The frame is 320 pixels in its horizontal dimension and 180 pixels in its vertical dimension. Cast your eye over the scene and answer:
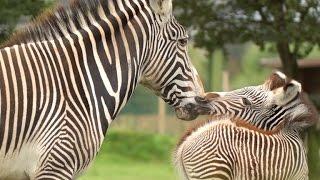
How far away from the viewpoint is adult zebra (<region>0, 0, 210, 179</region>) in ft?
17.3

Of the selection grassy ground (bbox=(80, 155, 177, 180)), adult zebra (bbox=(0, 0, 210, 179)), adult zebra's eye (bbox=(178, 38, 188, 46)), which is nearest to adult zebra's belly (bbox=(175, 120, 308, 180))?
adult zebra (bbox=(0, 0, 210, 179))

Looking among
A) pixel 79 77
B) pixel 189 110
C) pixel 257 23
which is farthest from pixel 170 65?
pixel 257 23

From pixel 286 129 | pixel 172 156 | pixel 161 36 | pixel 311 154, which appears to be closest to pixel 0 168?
pixel 161 36

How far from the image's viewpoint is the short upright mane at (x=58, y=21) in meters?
5.63

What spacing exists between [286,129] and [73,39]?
3.42 meters

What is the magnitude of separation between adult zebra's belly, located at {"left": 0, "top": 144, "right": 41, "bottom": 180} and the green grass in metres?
14.5

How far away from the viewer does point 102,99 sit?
5.59 m

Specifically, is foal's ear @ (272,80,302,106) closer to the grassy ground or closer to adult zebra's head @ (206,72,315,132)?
adult zebra's head @ (206,72,315,132)

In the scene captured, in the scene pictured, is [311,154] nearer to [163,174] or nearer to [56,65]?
[163,174]

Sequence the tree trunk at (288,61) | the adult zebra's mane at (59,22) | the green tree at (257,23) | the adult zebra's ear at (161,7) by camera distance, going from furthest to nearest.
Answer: the tree trunk at (288,61)
the green tree at (257,23)
the adult zebra's ear at (161,7)
the adult zebra's mane at (59,22)

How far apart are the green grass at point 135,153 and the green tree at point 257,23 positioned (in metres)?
6.66

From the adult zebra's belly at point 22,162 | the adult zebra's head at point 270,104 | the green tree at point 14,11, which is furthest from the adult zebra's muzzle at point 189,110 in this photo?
the green tree at point 14,11

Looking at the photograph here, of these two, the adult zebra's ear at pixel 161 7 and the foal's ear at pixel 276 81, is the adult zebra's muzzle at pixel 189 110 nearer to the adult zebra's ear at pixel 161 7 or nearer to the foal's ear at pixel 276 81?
the adult zebra's ear at pixel 161 7

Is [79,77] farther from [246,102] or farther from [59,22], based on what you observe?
[246,102]
